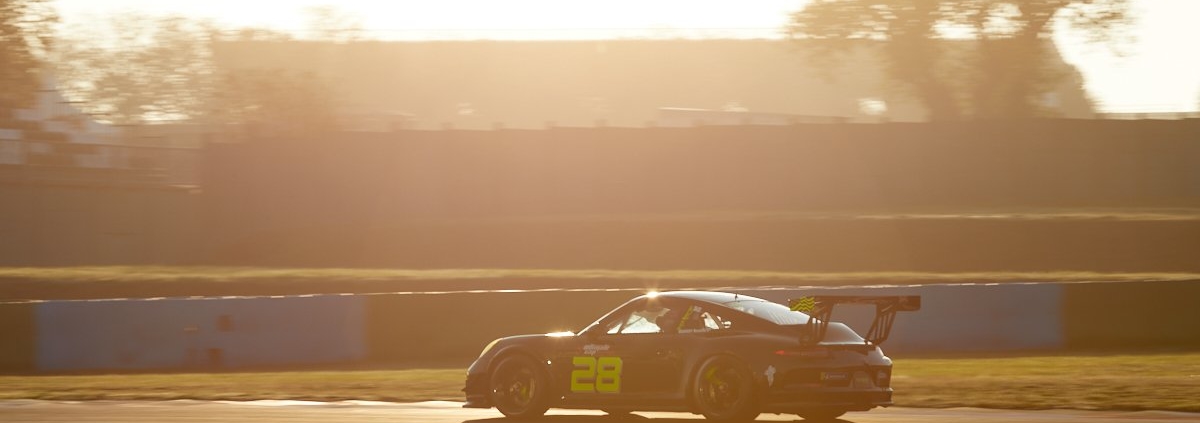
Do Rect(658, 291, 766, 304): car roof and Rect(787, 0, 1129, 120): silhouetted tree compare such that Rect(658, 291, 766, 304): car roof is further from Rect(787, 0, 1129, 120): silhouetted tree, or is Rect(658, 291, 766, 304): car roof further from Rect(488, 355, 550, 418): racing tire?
Rect(787, 0, 1129, 120): silhouetted tree

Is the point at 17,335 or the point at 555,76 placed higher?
the point at 17,335

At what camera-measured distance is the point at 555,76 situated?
86.6 metres

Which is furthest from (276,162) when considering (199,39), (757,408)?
(199,39)

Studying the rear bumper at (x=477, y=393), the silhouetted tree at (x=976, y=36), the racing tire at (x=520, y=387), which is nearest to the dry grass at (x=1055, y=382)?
the racing tire at (x=520, y=387)

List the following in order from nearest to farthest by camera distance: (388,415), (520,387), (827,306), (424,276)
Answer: (827,306)
(520,387)
(388,415)
(424,276)

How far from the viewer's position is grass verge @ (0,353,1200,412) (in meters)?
15.2

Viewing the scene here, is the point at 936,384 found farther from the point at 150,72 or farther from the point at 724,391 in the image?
the point at 150,72

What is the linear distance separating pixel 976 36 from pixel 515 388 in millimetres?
43194

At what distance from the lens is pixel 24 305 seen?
2248cm

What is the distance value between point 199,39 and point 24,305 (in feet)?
224

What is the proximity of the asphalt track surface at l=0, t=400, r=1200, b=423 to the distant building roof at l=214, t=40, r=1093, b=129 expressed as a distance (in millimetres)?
63861

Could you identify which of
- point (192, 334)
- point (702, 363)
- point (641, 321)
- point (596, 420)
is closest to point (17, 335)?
point (192, 334)

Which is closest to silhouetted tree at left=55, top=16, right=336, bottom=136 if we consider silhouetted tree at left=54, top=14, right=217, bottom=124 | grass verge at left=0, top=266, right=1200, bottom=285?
silhouetted tree at left=54, top=14, right=217, bottom=124

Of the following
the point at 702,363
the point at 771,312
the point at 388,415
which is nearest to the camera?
the point at 702,363
